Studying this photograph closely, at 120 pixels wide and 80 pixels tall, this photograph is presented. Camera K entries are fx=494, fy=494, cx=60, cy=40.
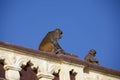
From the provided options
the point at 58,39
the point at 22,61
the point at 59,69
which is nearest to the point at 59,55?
the point at 59,69

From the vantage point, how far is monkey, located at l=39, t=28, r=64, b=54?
44.8 ft

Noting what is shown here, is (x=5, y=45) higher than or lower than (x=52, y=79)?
higher

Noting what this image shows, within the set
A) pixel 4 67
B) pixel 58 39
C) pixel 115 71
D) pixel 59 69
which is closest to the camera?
pixel 4 67

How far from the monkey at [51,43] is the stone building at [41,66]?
0.68 meters

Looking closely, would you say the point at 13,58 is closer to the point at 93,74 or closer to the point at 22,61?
the point at 22,61

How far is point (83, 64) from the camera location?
13.3 m

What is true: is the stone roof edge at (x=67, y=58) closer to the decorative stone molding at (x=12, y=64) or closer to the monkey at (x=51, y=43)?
the decorative stone molding at (x=12, y=64)

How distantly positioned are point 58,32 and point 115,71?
7.79 feet

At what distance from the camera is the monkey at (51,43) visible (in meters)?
13.7

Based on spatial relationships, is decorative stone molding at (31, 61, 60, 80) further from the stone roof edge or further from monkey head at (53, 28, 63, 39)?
monkey head at (53, 28, 63, 39)

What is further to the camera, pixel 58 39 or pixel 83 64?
pixel 58 39

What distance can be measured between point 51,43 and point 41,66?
1621 mm

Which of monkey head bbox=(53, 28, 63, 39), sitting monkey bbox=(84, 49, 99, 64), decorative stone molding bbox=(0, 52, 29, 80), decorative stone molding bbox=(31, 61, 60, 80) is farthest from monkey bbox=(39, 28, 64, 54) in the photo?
decorative stone molding bbox=(0, 52, 29, 80)

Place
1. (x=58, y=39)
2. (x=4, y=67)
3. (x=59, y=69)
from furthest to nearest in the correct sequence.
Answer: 1. (x=58, y=39)
2. (x=59, y=69)
3. (x=4, y=67)
